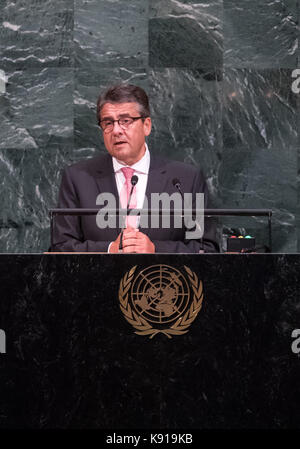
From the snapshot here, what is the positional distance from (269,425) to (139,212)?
3.76ft

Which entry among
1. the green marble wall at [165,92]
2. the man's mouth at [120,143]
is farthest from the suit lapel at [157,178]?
the green marble wall at [165,92]

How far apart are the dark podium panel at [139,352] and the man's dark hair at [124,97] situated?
1.52 metres

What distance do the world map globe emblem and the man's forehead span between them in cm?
151

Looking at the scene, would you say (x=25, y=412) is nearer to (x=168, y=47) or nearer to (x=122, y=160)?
(x=122, y=160)

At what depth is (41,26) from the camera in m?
4.84

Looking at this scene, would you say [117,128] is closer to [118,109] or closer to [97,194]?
[118,109]

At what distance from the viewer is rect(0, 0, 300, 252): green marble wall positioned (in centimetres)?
484

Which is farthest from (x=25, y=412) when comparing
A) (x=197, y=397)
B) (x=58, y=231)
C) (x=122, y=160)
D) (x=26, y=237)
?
(x=26, y=237)

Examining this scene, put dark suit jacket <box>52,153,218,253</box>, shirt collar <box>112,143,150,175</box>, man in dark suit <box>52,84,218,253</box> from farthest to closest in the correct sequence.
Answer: shirt collar <box>112,143,150,175</box>
man in dark suit <box>52,84,218,253</box>
dark suit jacket <box>52,153,218,253</box>

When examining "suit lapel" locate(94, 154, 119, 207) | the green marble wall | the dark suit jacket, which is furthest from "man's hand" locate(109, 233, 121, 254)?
the green marble wall

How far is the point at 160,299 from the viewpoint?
7.58ft

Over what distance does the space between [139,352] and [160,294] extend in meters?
0.23

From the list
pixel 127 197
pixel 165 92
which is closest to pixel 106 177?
pixel 127 197

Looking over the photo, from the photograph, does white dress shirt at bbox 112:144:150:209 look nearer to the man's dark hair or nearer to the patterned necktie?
the patterned necktie
